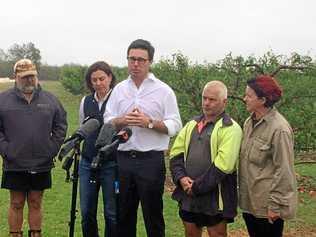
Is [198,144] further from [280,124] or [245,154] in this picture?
[280,124]

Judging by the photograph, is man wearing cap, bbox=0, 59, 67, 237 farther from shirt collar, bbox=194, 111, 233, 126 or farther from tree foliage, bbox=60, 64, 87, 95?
tree foliage, bbox=60, 64, 87, 95

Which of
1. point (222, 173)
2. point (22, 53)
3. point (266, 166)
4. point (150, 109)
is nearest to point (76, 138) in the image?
point (150, 109)

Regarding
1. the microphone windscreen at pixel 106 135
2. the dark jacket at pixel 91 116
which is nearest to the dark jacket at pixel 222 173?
the microphone windscreen at pixel 106 135

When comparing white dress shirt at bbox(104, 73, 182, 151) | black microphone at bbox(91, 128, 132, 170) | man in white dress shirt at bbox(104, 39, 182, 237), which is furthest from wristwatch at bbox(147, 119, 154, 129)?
black microphone at bbox(91, 128, 132, 170)

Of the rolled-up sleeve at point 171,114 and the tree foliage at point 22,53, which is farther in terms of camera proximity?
the tree foliage at point 22,53

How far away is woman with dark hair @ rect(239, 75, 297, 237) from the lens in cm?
405

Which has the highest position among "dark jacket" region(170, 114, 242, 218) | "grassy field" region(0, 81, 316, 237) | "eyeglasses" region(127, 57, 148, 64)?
"eyeglasses" region(127, 57, 148, 64)

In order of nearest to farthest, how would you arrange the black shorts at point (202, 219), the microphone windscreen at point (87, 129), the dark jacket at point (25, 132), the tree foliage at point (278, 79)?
1. the microphone windscreen at point (87, 129)
2. the black shorts at point (202, 219)
3. the dark jacket at point (25, 132)
4. the tree foliage at point (278, 79)

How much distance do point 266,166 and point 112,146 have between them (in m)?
1.20

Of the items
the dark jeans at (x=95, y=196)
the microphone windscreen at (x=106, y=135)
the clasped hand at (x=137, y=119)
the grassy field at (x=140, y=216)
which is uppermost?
the clasped hand at (x=137, y=119)

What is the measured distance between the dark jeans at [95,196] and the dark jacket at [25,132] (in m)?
0.42

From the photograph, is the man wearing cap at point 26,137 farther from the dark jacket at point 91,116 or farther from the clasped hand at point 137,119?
the clasped hand at point 137,119

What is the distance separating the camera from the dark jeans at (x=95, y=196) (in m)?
5.07

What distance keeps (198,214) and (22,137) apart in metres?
1.89
